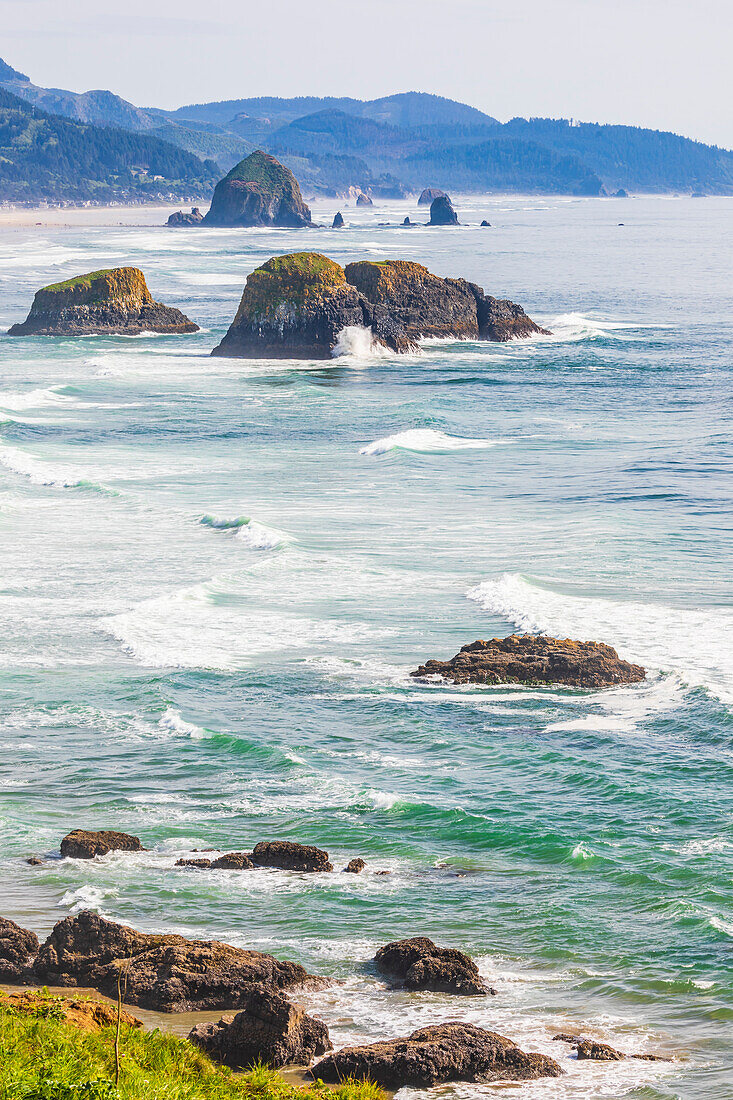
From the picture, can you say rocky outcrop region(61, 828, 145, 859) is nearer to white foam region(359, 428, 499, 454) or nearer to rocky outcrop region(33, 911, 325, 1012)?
rocky outcrop region(33, 911, 325, 1012)

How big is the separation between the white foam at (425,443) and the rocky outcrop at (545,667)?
907 inches

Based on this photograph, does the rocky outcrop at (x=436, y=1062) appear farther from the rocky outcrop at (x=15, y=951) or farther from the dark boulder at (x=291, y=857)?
the dark boulder at (x=291, y=857)

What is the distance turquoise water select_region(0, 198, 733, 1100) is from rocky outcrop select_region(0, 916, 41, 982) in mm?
912

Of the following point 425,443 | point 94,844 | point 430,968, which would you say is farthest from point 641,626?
point 425,443

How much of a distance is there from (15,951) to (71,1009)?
81.2 inches

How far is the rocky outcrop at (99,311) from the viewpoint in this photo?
7744 cm

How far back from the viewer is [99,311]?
256ft

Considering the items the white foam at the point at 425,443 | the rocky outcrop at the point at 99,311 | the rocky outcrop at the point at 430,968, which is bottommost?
the rocky outcrop at the point at 430,968

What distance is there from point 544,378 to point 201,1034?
2142 inches

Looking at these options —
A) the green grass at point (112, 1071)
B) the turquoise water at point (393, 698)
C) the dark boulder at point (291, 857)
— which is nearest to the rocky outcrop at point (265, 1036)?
the green grass at point (112, 1071)

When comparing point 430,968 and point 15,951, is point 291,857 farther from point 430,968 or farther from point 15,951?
point 15,951

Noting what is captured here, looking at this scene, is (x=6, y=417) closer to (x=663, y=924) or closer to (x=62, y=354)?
(x=62, y=354)

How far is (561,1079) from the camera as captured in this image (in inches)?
442

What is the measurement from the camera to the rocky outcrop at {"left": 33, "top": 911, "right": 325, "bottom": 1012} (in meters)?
12.5
